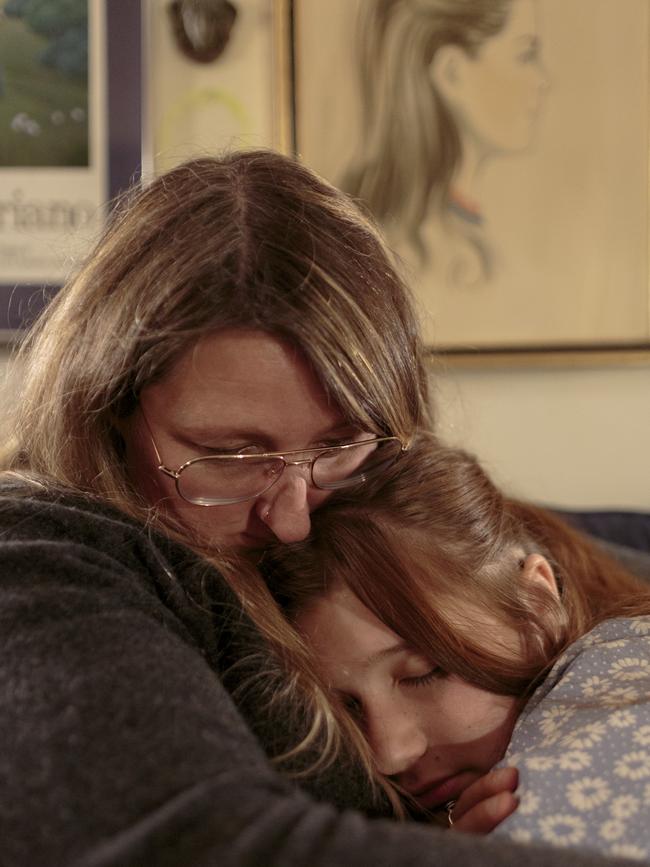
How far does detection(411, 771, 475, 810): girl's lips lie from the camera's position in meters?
1.01

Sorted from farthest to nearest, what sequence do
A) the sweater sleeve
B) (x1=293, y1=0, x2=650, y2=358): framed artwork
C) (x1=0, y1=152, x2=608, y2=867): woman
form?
(x1=293, y1=0, x2=650, y2=358): framed artwork
(x1=0, y1=152, x2=608, y2=867): woman
the sweater sleeve

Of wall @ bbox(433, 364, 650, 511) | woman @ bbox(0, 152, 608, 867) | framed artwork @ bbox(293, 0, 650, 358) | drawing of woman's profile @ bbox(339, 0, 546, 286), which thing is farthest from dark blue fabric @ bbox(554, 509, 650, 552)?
woman @ bbox(0, 152, 608, 867)

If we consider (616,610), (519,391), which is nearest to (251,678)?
(616,610)

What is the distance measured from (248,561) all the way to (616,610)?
0.42 meters

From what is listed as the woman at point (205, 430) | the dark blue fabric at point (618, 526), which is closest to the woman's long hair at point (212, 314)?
the woman at point (205, 430)

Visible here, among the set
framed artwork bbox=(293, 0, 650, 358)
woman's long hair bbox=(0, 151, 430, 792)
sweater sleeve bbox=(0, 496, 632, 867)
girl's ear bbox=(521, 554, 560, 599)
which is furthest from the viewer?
framed artwork bbox=(293, 0, 650, 358)

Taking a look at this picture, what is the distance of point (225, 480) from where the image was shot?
1.01 metres

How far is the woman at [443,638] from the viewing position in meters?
0.95

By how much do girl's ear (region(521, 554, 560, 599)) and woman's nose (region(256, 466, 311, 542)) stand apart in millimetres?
264

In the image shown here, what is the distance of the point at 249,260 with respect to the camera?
3.13ft

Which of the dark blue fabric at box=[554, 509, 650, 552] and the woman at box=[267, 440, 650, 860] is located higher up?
the woman at box=[267, 440, 650, 860]

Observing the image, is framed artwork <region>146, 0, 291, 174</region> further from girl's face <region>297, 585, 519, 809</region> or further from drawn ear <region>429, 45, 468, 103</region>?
girl's face <region>297, 585, 519, 809</region>

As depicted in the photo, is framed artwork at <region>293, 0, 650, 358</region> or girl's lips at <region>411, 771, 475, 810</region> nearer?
girl's lips at <region>411, 771, 475, 810</region>

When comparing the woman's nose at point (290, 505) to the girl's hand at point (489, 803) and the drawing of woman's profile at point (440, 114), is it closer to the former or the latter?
the girl's hand at point (489, 803)
